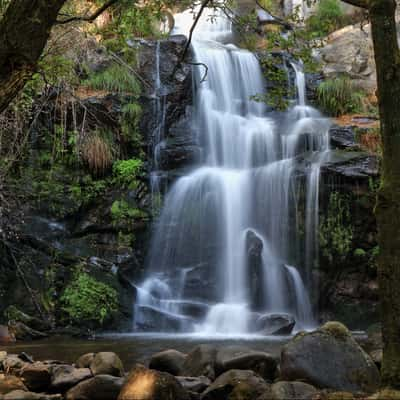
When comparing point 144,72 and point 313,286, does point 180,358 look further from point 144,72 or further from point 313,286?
point 144,72

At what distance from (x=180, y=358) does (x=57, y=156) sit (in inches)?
333

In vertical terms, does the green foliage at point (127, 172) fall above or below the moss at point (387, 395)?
above

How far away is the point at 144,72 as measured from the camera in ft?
54.9

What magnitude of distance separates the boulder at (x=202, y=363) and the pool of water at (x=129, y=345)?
124 centimetres

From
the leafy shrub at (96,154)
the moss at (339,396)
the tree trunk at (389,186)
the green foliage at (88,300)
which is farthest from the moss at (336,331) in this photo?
the leafy shrub at (96,154)

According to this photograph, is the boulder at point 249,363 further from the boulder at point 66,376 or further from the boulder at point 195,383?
the boulder at point 66,376

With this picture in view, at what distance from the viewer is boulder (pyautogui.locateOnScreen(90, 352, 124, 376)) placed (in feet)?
20.0

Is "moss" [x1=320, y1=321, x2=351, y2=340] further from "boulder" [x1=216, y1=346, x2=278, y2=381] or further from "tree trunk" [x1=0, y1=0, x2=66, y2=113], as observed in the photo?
"tree trunk" [x1=0, y1=0, x2=66, y2=113]

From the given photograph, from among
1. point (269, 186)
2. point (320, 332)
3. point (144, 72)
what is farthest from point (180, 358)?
point (144, 72)

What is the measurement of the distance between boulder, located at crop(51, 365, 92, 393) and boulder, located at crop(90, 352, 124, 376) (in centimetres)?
8

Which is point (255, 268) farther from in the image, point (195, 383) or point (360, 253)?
point (195, 383)

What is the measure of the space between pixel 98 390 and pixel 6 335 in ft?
16.7

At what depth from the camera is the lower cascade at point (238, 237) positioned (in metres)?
11.7

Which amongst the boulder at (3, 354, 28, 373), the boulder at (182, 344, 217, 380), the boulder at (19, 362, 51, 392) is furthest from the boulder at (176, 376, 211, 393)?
the boulder at (3, 354, 28, 373)
